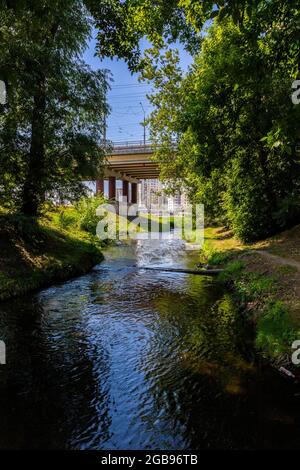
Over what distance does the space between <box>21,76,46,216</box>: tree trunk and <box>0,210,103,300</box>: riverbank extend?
0.92m

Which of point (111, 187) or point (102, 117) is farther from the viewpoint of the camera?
point (111, 187)

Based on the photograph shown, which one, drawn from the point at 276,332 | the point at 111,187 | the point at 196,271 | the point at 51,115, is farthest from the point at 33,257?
the point at 111,187

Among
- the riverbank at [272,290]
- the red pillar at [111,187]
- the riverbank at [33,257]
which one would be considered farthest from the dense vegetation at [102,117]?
the red pillar at [111,187]

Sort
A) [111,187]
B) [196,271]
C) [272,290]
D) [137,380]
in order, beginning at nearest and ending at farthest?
[137,380]
[272,290]
[196,271]
[111,187]

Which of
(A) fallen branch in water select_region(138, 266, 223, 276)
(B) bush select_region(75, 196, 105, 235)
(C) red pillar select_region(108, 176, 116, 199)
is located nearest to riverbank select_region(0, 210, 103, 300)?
(A) fallen branch in water select_region(138, 266, 223, 276)

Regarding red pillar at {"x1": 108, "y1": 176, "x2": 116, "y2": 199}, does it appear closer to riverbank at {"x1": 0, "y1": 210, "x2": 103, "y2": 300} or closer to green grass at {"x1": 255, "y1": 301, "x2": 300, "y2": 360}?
riverbank at {"x1": 0, "y1": 210, "x2": 103, "y2": 300}

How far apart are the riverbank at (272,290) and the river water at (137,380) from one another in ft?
1.40

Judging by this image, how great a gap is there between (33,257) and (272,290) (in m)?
9.63

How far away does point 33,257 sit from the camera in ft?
44.6

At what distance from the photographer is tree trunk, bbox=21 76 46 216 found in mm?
13016

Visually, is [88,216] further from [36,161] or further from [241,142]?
[241,142]

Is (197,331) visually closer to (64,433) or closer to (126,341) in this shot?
(126,341)

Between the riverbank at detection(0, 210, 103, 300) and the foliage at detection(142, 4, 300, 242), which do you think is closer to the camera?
the riverbank at detection(0, 210, 103, 300)

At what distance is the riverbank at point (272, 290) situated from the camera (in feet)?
21.7
